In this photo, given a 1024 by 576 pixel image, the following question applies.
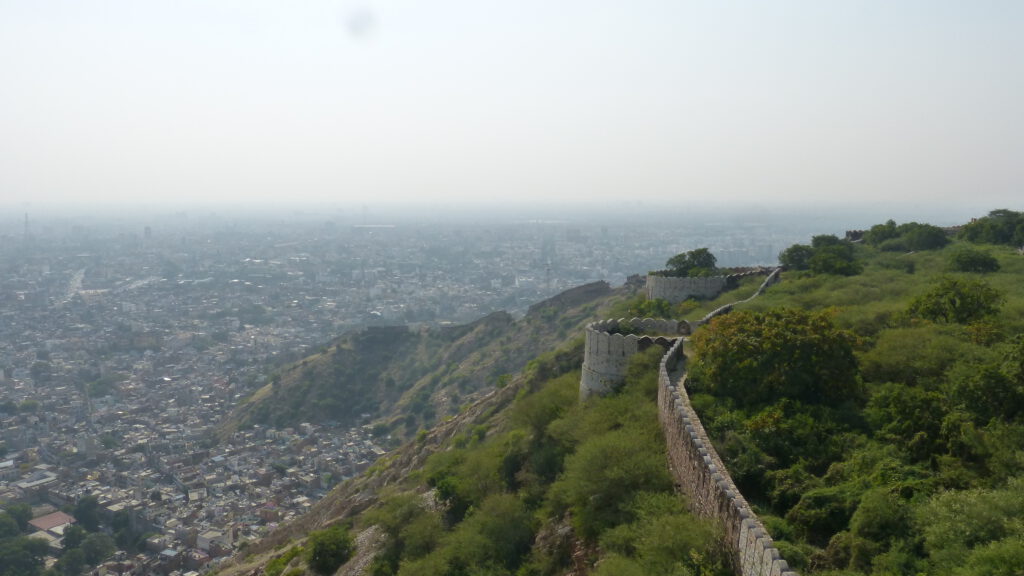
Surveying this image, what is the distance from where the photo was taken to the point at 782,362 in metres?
12.6

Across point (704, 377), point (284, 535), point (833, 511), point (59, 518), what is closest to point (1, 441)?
point (59, 518)

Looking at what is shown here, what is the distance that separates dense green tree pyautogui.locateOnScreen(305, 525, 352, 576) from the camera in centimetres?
2062

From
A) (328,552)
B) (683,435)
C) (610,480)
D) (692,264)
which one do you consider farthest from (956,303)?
(328,552)

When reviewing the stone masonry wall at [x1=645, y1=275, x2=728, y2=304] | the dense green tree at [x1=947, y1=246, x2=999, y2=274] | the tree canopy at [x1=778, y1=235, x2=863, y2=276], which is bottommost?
the stone masonry wall at [x1=645, y1=275, x2=728, y2=304]

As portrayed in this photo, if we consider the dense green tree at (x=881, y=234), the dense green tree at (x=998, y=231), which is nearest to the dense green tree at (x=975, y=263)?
the dense green tree at (x=998, y=231)

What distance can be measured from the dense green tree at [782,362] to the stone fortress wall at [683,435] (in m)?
0.94

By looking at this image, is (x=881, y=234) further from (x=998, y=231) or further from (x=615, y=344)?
(x=615, y=344)

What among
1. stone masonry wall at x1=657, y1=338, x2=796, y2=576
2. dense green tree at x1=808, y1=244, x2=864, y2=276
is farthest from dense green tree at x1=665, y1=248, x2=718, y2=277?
stone masonry wall at x1=657, y1=338, x2=796, y2=576

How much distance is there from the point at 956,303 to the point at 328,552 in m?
18.3

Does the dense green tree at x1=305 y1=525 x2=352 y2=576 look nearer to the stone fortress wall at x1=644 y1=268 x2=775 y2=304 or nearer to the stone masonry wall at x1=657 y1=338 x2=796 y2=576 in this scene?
the stone masonry wall at x1=657 y1=338 x2=796 y2=576

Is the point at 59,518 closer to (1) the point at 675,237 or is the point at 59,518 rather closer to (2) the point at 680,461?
(2) the point at 680,461

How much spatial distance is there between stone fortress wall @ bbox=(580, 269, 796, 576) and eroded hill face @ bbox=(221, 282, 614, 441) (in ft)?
100

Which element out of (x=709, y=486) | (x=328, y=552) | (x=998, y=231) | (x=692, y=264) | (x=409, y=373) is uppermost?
(x=998, y=231)

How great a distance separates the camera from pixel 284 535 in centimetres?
2923
